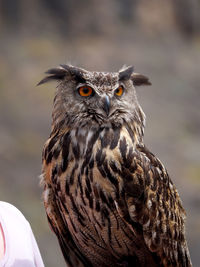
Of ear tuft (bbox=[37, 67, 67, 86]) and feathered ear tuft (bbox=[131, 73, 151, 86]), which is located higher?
feathered ear tuft (bbox=[131, 73, 151, 86])

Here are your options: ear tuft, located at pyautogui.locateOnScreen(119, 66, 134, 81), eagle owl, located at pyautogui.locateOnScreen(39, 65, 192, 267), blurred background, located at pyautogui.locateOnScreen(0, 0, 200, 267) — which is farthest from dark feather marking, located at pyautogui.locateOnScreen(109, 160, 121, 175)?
blurred background, located at pyautogui.locateOnScreen(0, 0, 200, 267)

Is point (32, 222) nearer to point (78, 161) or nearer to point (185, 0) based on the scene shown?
point (78, 161)

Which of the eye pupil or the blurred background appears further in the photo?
the blurred background

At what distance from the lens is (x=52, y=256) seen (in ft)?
17.8

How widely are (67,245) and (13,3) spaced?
6941mm

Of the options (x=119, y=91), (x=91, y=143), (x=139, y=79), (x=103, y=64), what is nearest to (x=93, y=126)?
(x=91, y=143)

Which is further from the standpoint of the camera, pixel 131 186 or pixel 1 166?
pixel 1 166

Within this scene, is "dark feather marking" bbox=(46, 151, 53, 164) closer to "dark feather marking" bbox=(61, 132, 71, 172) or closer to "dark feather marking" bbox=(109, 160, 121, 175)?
"dark feather marking" bbox=(61, 132, 71, 172)

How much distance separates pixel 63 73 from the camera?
6.77 ft

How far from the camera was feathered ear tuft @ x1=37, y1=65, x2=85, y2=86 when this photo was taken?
2.00m

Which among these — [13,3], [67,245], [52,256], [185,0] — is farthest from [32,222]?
[185,0]

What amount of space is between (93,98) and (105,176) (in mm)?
311

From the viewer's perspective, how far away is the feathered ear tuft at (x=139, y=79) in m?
2.12

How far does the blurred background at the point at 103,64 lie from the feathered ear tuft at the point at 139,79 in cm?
411
